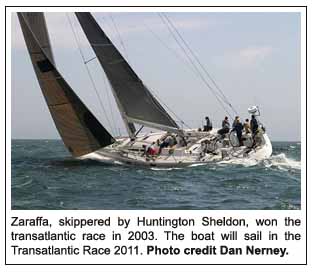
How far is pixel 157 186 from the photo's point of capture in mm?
16000

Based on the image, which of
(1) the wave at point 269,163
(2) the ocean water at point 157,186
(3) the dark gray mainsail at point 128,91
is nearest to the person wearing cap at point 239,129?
(1) the wave at point 269,163

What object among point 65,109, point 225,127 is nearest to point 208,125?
point 225,127

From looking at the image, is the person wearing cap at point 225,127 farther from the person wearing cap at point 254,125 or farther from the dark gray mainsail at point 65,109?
the dark gray mainsail at point 65,109

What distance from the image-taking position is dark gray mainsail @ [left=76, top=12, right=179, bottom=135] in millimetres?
20969

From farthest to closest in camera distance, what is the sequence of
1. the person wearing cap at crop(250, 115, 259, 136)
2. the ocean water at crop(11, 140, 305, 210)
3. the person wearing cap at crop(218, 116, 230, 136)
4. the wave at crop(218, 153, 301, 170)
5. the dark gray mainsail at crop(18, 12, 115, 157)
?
the person wearing cap at crop(218, 116, 230, 136)
the person wearing cap at crop(250, 115, 259, 136)
the wave at crop(218, 153, 301, 170)
the dark gray mainsail at crop(18, 12, 115, 157)
the ocean water at crop(11, 140, 305, 210)

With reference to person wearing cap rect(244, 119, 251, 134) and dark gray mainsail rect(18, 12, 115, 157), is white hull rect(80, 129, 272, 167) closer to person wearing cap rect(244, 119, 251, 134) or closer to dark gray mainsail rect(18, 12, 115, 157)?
person wearing cap rect(244, 119, 251, 134)

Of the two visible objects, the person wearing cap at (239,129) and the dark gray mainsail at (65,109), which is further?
the person wearing cap at (239,129)

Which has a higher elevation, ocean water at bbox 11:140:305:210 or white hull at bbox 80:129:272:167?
white hull at bbox 80:129:272:167

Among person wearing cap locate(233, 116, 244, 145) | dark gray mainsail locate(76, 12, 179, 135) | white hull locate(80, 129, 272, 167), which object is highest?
dark gray mainsail locate(76, 12, 179, 135)

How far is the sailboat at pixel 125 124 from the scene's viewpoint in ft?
63.7

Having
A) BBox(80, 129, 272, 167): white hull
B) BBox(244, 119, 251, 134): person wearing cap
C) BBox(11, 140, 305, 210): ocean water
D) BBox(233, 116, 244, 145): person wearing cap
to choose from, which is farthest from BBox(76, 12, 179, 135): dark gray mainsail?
BBox(244, 119, 251, 134): person wearing cap

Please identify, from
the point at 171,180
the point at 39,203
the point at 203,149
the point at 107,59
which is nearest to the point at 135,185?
the point at 171,180

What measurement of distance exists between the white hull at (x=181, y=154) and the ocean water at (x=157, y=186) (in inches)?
11.3

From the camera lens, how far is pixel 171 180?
17031mm
